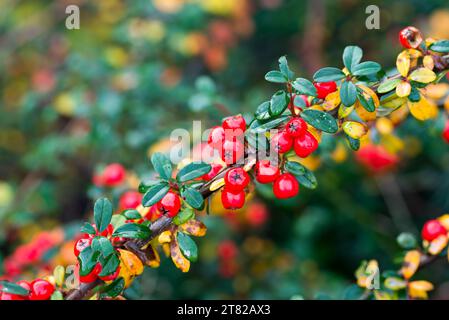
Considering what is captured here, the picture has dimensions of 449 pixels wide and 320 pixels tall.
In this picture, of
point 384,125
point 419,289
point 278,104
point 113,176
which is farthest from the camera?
point 113,176

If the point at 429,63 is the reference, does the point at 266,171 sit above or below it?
below

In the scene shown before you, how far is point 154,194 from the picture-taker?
1062mm

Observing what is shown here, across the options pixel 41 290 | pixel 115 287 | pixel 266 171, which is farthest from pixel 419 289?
pixel 41 290

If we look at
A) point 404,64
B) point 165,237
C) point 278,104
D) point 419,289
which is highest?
point 404,64

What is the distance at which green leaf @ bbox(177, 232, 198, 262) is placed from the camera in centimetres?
106

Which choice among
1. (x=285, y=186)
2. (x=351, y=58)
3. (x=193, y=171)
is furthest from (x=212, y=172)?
(x=351, y=58)

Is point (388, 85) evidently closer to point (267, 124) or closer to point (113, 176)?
point (267, 124)

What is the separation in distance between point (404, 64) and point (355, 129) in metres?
0.19

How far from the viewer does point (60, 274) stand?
3.92 ft

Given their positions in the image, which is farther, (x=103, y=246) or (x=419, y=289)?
(x=419, y=289)

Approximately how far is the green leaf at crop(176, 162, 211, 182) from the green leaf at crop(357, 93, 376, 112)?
353 mm

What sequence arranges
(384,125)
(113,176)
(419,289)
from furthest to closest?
1. (113,176)
2. (384,125)
3. (419,289)

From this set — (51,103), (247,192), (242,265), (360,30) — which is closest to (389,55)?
(360,30)

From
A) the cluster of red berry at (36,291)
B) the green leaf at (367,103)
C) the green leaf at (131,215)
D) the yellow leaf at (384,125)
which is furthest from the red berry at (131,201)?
the yellow leaf at (384,125)
